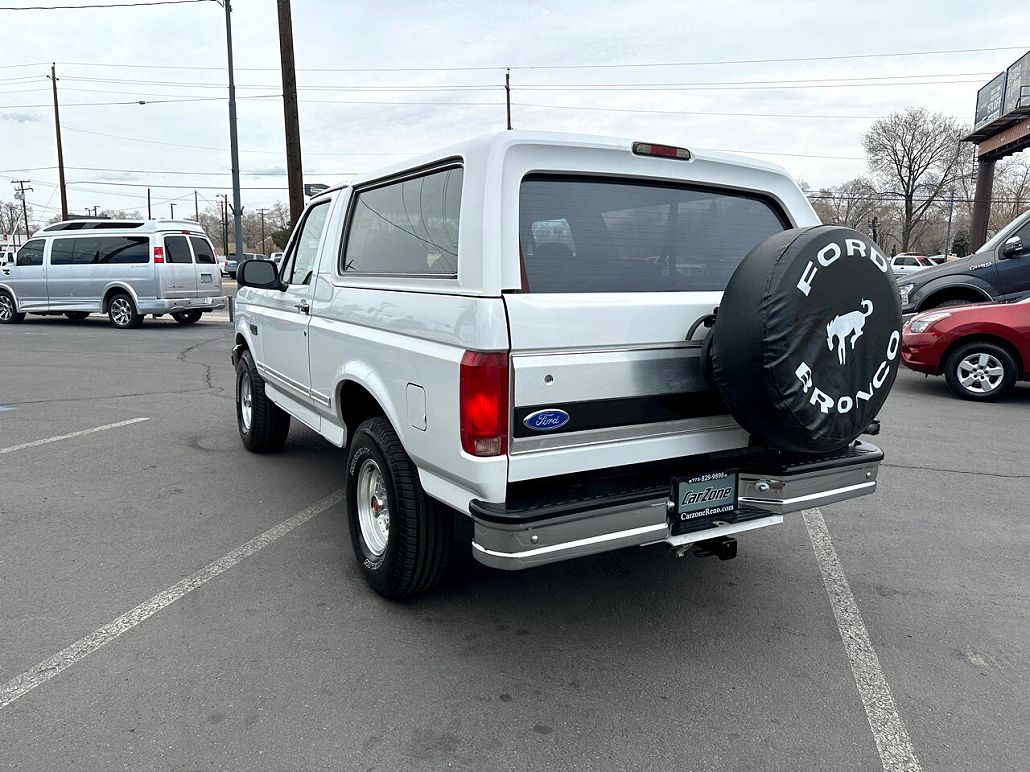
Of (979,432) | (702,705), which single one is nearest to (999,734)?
(702,705)

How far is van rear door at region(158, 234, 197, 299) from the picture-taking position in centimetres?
1619

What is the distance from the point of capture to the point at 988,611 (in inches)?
138

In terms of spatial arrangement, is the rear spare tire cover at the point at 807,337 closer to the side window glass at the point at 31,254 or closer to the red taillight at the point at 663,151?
the red taillight at the point at 663,151

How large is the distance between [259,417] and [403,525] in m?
3.09

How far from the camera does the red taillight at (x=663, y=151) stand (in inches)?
126

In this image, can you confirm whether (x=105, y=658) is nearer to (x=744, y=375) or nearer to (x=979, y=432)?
(x=744, y=375)

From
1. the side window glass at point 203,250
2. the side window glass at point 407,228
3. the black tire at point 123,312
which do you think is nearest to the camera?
the side window glass at point 407,228

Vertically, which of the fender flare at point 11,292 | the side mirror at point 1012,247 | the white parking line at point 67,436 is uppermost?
the side mirror at point 1012,247

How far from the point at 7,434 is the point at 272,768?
19.1ft

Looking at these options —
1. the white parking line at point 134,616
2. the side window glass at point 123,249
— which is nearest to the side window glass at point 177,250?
the side window glass at point 123,249

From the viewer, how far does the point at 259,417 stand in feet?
19.3

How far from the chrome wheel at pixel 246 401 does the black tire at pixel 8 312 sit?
15248 mm

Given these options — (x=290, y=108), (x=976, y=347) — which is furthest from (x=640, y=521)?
(x=290, y=108)

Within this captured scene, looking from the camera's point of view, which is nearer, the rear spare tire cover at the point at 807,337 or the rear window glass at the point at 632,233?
the rear spare tire cover at the point at 807,337
